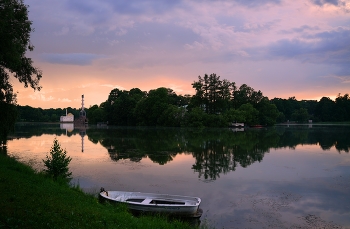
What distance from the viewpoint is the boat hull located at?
38.0ft

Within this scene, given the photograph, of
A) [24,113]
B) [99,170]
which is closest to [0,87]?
[99,170]

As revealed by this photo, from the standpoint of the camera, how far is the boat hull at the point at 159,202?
38.0 ft

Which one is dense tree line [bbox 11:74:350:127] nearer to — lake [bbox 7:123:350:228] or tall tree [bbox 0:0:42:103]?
lake [bbox 7:123:350:228]

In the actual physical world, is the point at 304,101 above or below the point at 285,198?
above

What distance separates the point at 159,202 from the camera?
12672 mm

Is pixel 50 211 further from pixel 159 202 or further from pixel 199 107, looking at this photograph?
pixel 199 107

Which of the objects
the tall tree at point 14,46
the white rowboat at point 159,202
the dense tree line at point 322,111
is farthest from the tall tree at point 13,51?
the dense tree line at point 322,111

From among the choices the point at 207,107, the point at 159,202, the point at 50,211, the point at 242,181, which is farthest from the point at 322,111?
the point at 50,211

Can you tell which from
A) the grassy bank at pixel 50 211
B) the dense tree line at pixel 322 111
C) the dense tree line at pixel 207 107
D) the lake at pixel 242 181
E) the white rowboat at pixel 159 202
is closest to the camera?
the grassy bank at pixel 50 211

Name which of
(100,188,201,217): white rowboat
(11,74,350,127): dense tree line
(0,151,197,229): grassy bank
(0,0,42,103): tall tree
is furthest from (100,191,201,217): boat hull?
(11,74,350,127): dense tree line

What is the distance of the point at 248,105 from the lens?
99062mm

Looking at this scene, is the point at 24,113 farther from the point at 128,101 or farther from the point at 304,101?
the point at 304,101

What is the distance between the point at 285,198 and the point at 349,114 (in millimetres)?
141430

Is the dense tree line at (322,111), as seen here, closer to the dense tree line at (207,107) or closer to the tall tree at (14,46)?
the dense tree line at (207,107)
